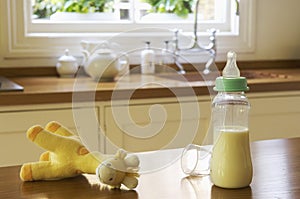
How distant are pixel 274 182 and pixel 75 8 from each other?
7.07ft

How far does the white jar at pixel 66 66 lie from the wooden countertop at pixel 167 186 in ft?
5.26

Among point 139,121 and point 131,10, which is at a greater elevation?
point 131,10

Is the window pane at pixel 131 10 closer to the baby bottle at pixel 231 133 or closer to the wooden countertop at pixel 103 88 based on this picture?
the wooden countertop at pixel 103 88

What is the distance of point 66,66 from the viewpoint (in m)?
2.76

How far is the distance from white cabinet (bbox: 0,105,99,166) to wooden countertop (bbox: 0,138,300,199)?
37.8 inches

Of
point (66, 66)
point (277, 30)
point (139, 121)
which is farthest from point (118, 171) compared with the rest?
point (277, 30)

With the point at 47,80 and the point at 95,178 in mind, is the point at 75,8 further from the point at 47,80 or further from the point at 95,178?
the point at 95,178

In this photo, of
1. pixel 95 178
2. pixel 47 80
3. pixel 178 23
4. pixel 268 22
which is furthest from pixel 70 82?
pixel 95 178

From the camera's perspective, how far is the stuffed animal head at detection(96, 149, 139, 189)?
1.03 meters

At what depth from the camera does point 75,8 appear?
119 inches

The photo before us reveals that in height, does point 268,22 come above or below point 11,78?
above

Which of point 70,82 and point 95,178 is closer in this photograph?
point 95,178

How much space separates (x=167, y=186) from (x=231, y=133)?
16 cm

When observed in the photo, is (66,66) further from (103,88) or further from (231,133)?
(231,133)
